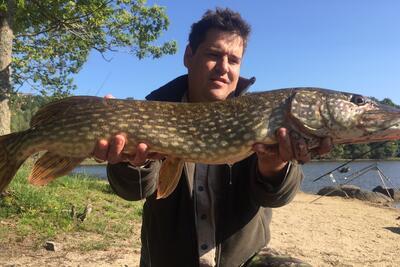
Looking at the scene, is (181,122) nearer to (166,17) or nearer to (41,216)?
(41,216)

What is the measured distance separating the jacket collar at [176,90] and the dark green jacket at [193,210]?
1.90 feet

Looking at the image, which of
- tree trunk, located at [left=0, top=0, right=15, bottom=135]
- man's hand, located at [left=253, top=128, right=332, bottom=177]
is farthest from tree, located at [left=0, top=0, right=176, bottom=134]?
man's hand, located at [left=253, top=128, right=332, bottom=177]

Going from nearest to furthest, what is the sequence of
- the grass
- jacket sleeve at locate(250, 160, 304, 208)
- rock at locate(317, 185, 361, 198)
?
jacket sleeve at locate(250, 160, 304, 208) < the grass < rock at locate(317, 185, 361, 198)

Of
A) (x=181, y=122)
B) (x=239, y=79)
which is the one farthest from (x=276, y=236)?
(x=181, y=122)

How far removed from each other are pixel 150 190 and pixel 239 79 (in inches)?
49.4

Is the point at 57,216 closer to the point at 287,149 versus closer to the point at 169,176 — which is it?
the point at 169,176

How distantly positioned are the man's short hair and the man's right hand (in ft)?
3.89

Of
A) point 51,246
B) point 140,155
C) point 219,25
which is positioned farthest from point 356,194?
point 140,155

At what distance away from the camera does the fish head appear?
2.95m

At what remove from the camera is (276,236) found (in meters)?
8.39

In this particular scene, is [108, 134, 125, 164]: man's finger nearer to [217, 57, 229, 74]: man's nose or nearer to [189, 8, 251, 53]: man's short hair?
[217, 57, 229, 74]: man's nose

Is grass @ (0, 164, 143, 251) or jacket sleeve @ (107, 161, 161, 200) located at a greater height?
jacket sleeve @ (107, 161, 161, 200)

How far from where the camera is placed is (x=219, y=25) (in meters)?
3.72

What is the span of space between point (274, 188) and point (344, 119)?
2.38 feet
